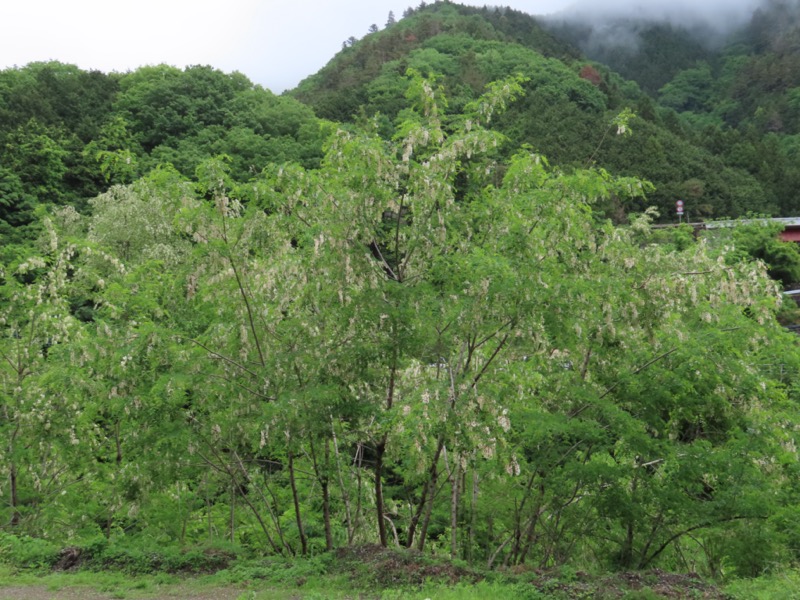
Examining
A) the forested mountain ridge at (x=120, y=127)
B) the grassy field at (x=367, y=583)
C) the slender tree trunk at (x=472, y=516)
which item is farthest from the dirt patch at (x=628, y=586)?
the forested mountain ridge at (x=120, y=127)

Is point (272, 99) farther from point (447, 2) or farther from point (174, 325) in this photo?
point (447, 2)

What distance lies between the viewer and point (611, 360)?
9.84 meters

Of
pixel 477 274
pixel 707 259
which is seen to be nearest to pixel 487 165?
pixel 477 274

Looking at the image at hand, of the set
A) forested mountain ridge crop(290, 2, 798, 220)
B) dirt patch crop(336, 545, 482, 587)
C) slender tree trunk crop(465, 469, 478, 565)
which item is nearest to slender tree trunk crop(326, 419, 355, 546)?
dirt patch crop(336, 545, 482, 587)

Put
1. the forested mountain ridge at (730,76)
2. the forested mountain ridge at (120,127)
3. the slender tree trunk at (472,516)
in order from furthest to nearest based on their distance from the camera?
1. the forested mountain ridge at (730,76)
2. the forested mountain ridge at (120,127)
3. the slender tree trunk at (472,516)

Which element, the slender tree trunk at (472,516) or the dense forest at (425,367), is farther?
the slender tree trunk at (472,516)

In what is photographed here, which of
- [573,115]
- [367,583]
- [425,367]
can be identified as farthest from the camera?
[573,115]

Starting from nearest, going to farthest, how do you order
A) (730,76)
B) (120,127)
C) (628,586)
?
(628,586)
(120,127)
(730,76)

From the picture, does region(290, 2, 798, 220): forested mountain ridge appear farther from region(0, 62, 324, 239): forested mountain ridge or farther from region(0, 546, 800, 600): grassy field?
region(0, 546, 800, 600): grassy field

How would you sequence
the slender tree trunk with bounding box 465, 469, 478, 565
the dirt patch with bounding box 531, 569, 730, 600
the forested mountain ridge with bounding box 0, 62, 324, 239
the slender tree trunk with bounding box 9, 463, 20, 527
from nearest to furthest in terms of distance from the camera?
1. the dirt patch with bounding box 531, 569, 730, 600
2. the slender tree trunk with bounding box 465, 469, 478, 565
3. the slender tree trunk with bounding box 9, 463, 20, 527
4. the forested mountain ridge with bounding box 0, 62, 324, 239

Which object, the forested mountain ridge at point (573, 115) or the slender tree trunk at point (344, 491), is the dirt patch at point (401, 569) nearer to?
the slender tree trunk at point (344, 491)

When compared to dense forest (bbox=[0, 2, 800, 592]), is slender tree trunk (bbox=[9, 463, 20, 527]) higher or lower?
lower

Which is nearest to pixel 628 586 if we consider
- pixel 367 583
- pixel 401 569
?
pixel 401 569

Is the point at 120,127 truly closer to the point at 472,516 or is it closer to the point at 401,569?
the point at 472,516
